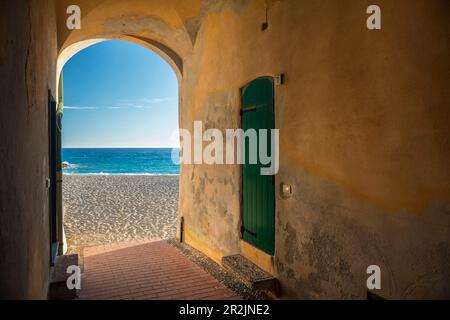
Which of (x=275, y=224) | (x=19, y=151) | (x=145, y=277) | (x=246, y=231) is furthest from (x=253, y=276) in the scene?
(x=19, y=151)

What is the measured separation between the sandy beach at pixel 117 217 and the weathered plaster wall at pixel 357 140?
4.74 metres

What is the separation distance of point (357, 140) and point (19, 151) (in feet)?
8.57

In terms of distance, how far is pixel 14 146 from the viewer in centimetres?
191

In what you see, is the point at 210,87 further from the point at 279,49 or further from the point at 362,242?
the point at 362,242

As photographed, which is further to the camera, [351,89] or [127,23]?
[127,23]

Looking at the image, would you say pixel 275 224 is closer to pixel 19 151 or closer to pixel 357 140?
pixel 357 140

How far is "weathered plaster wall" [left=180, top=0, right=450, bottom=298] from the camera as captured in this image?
7.41 feet

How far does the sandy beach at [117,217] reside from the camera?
7.54m

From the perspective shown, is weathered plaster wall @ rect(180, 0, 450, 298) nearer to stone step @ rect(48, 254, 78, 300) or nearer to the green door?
the green door

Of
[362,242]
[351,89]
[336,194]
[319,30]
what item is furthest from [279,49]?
[362,242]

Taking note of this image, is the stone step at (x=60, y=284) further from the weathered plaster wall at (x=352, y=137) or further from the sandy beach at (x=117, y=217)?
the sandy beach at (x=117, y=217)

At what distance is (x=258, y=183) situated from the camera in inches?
176

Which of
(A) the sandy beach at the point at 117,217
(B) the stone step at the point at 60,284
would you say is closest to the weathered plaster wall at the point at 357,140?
(B) the stone step at the point at 60,284
